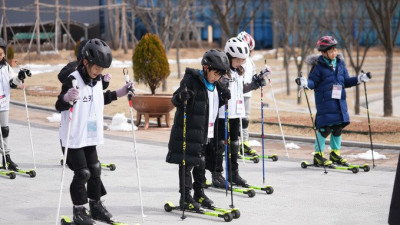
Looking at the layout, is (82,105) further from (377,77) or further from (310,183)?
(377,77)

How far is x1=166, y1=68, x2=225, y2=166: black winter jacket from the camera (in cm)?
782

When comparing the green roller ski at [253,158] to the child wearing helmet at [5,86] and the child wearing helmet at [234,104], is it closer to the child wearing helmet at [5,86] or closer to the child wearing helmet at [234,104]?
the child wearing helmet at [234,104]

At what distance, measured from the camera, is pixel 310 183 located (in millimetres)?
10148

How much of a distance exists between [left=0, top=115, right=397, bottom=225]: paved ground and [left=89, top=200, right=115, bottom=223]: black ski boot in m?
0.35

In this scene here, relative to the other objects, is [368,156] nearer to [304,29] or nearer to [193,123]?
[193,123]

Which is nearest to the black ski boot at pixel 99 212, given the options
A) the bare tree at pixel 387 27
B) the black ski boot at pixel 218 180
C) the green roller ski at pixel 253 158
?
the black ski boot at pixel 218 180

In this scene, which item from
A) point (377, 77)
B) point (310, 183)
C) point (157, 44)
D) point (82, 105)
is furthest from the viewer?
point (377, 77)

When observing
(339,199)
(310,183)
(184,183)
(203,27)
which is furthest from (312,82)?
(203,27)

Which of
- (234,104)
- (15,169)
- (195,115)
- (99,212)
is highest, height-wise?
(195,115)

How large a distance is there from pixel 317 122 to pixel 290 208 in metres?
3.23

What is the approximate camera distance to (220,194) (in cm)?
926

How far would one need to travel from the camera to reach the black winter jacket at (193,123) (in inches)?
308

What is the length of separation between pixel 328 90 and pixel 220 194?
294 cm

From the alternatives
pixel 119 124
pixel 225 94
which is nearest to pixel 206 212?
pixel 225 94
